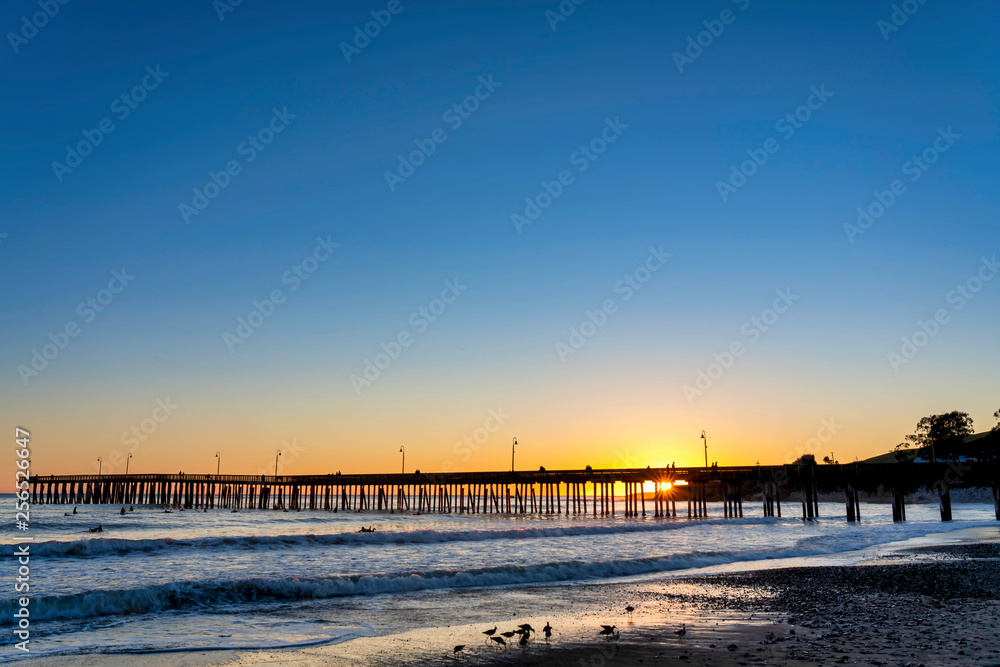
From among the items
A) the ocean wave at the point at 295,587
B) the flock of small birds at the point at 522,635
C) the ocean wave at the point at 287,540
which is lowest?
the ocean wave at the point at 287,540

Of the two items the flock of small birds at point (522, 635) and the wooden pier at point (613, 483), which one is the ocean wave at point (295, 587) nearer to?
the flock of small birds at point (522, 635)

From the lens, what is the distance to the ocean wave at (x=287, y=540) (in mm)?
25781

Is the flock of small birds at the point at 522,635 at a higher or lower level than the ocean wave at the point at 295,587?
higher

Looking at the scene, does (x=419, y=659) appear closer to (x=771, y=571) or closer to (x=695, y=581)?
(x=695, y=581)

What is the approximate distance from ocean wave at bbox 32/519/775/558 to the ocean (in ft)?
0.27

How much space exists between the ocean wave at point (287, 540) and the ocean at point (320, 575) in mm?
82

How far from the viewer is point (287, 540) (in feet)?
100.0

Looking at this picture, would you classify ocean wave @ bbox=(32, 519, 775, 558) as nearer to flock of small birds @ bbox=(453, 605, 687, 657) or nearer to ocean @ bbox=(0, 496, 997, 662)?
ocean @ bbox=(0, 496, 997, 662)

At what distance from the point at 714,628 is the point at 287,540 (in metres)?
24.0

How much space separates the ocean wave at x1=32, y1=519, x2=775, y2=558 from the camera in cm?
2578

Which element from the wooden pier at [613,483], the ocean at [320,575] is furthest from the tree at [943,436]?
the ocean at [320,575]

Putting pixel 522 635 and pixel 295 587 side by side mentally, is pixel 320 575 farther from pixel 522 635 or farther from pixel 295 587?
pixel 522 635

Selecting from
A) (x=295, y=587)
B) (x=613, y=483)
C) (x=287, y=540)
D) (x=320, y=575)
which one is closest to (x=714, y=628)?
(x=295, y=587)

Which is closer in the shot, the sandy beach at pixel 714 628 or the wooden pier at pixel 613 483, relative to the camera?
the sandy beach at pixel 714 628
